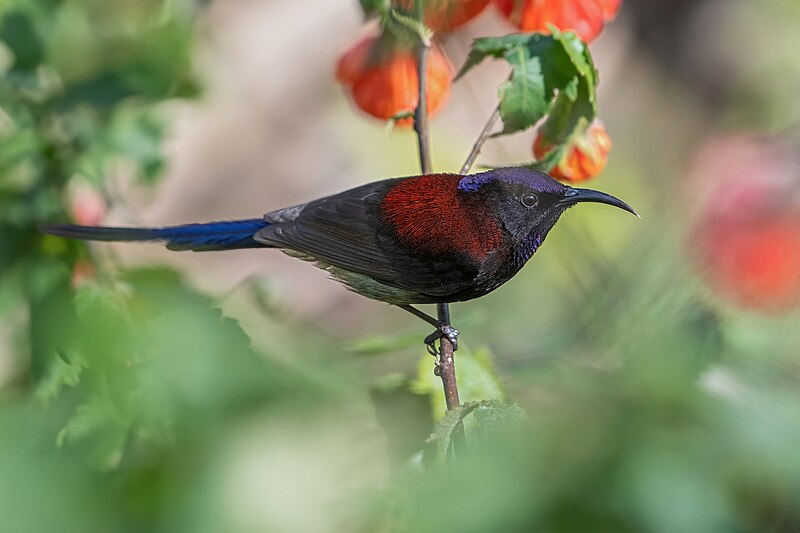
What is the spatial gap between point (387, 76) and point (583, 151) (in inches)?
13.7

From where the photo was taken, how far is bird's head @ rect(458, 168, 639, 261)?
1449mm

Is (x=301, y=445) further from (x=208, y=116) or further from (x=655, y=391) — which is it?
(x=208, y=116)

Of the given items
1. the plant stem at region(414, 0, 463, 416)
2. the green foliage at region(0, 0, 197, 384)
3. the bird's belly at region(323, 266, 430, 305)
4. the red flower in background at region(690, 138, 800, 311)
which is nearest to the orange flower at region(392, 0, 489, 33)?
the plant stem at region(414, 0, 463, 416)

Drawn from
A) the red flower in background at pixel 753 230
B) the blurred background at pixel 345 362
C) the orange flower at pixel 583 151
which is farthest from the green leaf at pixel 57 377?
the red flower in background at pixel 753 230

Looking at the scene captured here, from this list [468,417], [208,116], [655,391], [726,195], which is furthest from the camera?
[208,116]

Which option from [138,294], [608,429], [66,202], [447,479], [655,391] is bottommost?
[447,479]

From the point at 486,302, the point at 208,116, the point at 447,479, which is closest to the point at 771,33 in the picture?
the point at 486,302

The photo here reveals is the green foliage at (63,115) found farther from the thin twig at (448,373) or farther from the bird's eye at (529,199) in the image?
the bird's eye at (529,199)

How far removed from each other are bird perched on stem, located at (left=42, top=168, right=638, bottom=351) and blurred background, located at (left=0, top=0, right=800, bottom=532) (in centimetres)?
10

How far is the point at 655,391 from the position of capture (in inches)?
60.3

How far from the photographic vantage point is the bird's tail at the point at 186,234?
1.63m

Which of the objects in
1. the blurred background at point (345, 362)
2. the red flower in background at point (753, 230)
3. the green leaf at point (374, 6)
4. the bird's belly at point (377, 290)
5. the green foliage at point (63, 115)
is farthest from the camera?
the red flower in background at point (753, 230)

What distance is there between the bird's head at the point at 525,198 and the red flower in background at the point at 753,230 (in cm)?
78

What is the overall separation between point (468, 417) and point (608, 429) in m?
0.20
